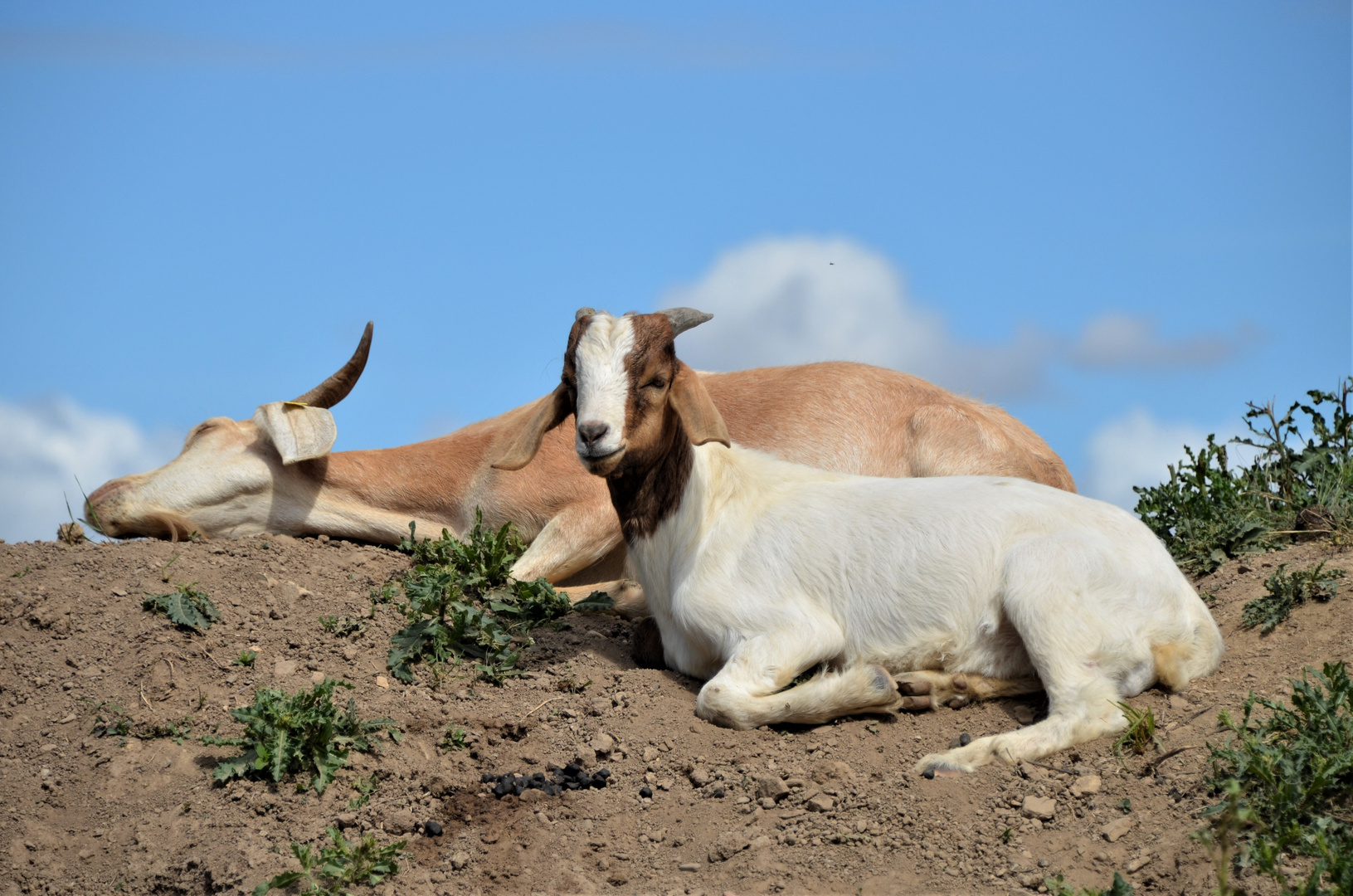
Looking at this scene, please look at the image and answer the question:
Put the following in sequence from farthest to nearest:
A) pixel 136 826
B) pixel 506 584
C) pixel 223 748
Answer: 1. pixel 506 584
2. pixel 223 748
3. pixel 136 826

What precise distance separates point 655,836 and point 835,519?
6.17ft

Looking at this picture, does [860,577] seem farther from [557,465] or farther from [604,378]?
[557,465]

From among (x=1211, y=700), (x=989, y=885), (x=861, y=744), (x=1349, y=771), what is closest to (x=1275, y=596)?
(x=1211, y=700)

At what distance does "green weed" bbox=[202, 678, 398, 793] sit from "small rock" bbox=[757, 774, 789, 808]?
1.68 metres

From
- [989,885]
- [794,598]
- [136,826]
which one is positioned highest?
[794,598]

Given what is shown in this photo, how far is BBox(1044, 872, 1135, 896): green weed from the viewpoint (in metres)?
3.50

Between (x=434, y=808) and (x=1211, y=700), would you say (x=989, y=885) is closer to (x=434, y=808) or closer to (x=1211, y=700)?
(x=1211, y=700)

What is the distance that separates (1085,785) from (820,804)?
3.22ft

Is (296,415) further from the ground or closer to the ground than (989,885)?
further from the ground

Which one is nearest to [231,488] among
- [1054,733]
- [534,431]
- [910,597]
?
[534,431]

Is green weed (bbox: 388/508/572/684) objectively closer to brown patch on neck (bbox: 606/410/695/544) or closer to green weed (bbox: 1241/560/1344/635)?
brown patch on neck (bbox: 606/410/695/544)

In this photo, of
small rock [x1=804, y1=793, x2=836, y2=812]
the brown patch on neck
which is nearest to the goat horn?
the brown patch on neck

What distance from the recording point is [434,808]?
479cm

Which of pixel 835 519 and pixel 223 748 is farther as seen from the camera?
pixel 835 519
